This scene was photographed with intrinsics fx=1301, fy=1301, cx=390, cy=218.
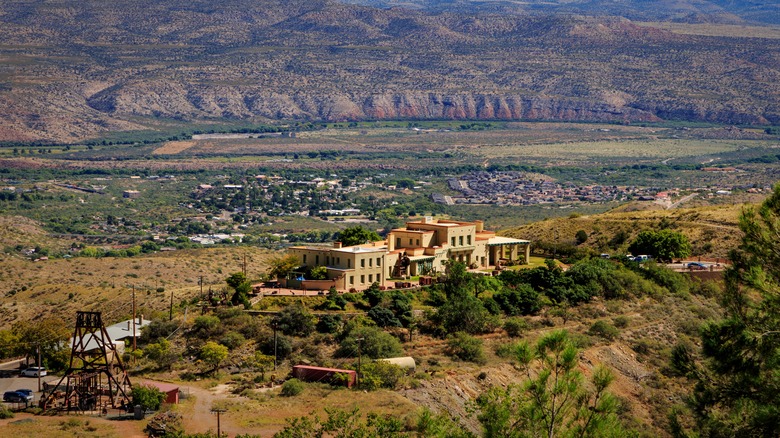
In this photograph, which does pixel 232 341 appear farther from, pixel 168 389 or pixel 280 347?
pixel 168 389

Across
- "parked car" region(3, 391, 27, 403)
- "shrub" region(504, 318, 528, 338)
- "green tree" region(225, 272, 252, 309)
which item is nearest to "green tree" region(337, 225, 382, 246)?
"green tree" region(225, 272, 252, 309)

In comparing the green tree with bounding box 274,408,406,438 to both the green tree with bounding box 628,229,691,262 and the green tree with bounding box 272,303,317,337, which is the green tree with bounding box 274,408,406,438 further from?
the green tree with bounding box 628,229,691,262

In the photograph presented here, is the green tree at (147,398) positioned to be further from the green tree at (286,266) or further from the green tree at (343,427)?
the green tree at (286,266)

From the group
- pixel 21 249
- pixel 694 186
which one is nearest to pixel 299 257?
pixel 21 249

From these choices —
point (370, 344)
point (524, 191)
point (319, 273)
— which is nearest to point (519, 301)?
point (319, 273)

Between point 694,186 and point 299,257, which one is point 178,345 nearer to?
point 299,257

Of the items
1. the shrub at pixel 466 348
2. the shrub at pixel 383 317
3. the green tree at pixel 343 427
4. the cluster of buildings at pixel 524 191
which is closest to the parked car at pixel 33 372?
the green tree at pixel 343 427
